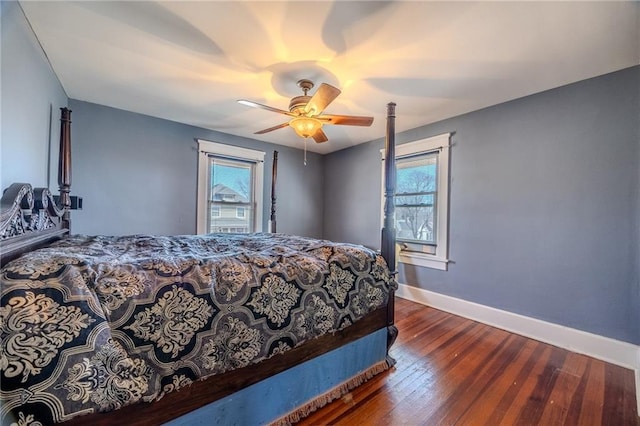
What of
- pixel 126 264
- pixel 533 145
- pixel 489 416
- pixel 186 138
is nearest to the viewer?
pixel 126 264

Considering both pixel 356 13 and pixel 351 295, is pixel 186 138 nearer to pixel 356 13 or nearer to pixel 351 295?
pixel 356 13

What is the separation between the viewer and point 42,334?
2.56 feet

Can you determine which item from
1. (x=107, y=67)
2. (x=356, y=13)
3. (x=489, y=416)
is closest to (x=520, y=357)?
(x=489, y=416)

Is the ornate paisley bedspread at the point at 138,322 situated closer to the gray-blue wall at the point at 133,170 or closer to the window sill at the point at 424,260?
the window sill at the point at 424,260

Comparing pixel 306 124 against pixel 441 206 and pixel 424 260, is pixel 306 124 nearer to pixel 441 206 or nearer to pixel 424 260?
pixel 441 206

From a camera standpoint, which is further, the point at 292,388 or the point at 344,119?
the point at 344,119

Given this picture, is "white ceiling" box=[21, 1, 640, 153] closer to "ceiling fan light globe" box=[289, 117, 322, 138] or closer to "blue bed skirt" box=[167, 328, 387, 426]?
"ceiling fan light globe" box=[289, 117, 322, 138]

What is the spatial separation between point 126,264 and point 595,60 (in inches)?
134

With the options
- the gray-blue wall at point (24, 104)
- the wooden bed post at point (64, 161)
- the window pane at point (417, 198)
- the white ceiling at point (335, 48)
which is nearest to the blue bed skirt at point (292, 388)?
the gray-blue wall at point (24, 104)

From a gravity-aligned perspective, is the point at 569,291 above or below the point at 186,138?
below

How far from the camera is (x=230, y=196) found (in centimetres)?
404

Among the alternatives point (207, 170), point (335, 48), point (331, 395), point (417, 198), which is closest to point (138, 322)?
point (331, 395)

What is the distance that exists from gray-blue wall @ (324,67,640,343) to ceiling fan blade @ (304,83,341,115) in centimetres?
127

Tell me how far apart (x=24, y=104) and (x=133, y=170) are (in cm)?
146
